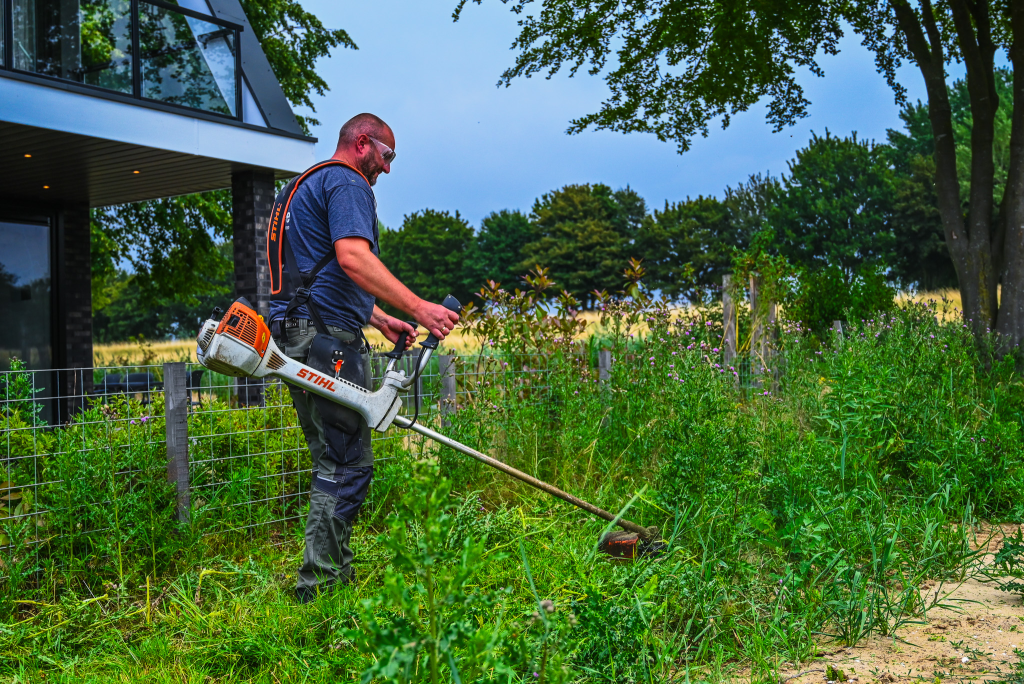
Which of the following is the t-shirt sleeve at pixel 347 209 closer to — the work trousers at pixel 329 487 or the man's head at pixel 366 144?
the man's head at pixel 366 144

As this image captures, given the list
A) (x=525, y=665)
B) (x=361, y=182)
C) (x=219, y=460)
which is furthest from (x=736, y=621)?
(x=219, y=460)

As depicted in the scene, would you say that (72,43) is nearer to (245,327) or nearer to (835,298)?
(245,327)

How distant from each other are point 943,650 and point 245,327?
276cm

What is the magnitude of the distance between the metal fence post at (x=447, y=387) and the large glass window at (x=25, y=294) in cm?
628

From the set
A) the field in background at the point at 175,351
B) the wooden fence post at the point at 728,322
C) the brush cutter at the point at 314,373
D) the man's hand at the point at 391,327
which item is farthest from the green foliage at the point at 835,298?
the man's hand at the point at 391,327

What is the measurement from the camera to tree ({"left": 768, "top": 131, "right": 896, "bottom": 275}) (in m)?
38.8

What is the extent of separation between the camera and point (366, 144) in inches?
130

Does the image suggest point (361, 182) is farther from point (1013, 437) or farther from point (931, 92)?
point (931, 92)

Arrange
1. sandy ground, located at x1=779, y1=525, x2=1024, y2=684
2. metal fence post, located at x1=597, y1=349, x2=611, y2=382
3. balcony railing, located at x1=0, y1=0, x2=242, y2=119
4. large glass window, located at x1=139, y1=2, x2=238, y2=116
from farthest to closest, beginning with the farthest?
1. large glass window, located at x1=139, y1=2, x2=238, y2=116
2. balcony railing, located at x1=0, y1=0, x2=242, y2=119
3. metal fence post, located at x1=597, y1=349, x2=611, y2=382
4. sandy ground, located at x1=779, y1=525, x2=1024, y2=684

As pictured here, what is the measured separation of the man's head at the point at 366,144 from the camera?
10.8ft

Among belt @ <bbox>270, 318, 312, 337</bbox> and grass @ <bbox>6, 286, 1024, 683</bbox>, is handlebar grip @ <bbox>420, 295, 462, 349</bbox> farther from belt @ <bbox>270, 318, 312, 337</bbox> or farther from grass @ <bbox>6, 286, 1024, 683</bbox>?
grass @ <bbox>6, 286, 1024, 683</bbox>

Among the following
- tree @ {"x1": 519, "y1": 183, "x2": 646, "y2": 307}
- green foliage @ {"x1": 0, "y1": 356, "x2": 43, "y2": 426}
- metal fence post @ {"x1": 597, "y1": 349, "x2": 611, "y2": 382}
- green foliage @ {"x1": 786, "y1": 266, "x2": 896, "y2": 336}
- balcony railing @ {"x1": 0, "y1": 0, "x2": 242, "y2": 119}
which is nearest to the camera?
green foliage @ {"x1": 0, "y1": 356, "x2": 43, "y2": 426}

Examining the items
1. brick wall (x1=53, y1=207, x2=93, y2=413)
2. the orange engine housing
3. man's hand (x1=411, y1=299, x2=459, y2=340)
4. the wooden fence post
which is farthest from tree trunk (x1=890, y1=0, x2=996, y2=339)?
brick wall (x1=53, y1=207, x2=93, y2=413)

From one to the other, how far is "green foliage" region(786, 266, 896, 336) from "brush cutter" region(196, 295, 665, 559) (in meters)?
8.95
